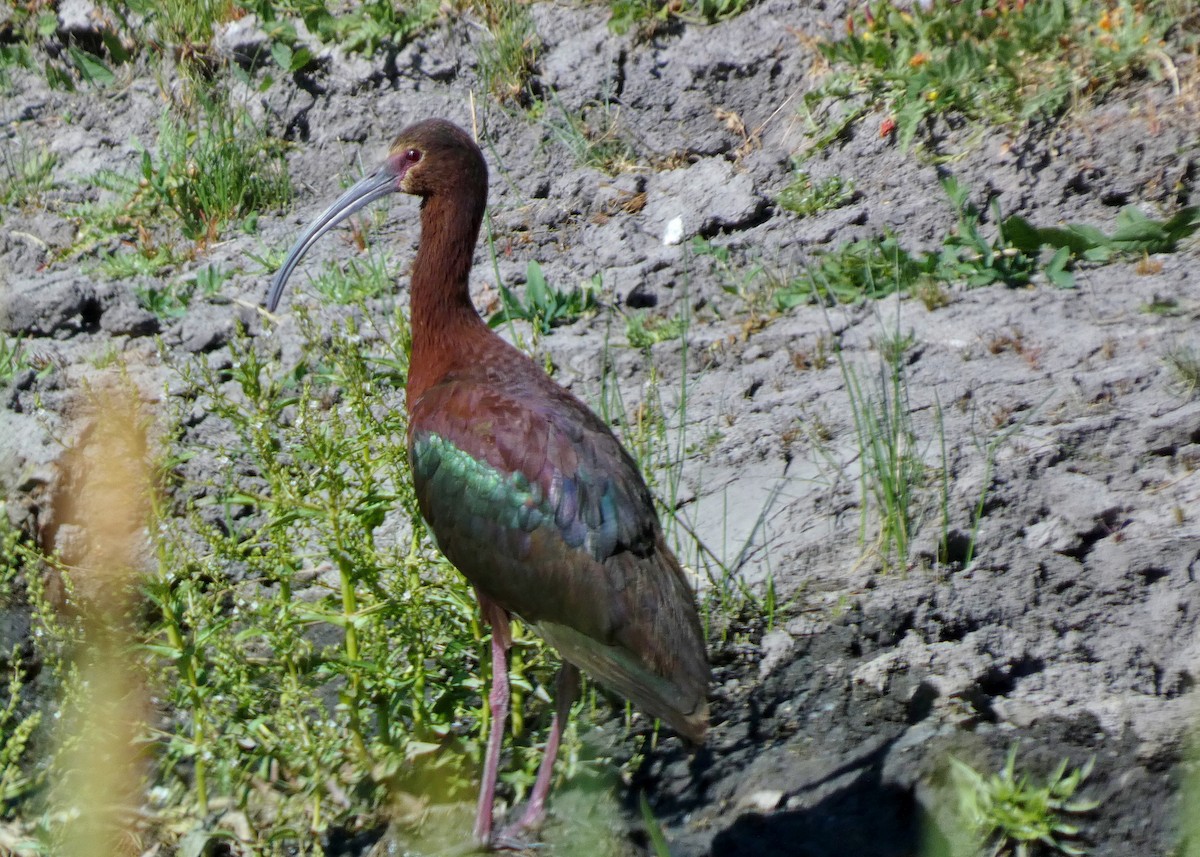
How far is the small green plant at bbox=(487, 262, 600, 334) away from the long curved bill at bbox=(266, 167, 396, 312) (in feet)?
3.87

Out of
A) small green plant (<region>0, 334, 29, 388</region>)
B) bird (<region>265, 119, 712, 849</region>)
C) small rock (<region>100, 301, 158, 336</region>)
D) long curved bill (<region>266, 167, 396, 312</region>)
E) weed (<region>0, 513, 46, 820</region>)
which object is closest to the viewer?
weed (<region>0, 513, 46, 820</region>)

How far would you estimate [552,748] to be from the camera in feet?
12.4

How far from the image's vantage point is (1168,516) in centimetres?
404

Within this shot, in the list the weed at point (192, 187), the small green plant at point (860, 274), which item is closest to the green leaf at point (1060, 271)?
the small green plant at point (860, 274)

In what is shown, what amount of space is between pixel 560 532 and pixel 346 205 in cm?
157

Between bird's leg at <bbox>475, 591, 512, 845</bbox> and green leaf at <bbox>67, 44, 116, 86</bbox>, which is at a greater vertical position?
green leaf at <bbox>67, 44, 116, 86</bbox>

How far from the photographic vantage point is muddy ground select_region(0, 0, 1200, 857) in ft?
12.1

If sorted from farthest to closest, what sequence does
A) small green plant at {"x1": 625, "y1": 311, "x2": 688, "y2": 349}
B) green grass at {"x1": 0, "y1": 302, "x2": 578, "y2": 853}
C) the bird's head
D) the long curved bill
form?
1. small green plant at {"x1": 625, "y1": 311, "x2": 688, "y2": 349}
2. the long curved bill
3. the bird's head
4. green grass at {"x1": 0, "y1": 302, "x2": 578, "y2": 853}

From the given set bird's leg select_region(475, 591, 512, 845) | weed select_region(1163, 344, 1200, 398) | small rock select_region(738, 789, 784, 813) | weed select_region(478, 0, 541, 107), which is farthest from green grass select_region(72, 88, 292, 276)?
weed select_region(1163, 344, 1200, 398)

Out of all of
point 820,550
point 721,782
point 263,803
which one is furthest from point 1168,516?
point 263,803

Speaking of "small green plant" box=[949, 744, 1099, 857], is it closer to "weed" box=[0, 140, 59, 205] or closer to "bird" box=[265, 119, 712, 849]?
"bird" box=[265, 119, 712, 849]

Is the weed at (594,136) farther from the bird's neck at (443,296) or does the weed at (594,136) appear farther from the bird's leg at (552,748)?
the bird's leg at (552,748)

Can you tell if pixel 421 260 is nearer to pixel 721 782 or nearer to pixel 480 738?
pixel 480 738

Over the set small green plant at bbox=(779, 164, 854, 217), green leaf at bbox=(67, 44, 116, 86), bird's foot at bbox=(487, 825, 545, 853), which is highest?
green leaf at bbox=(67, 44, 116, 86)
